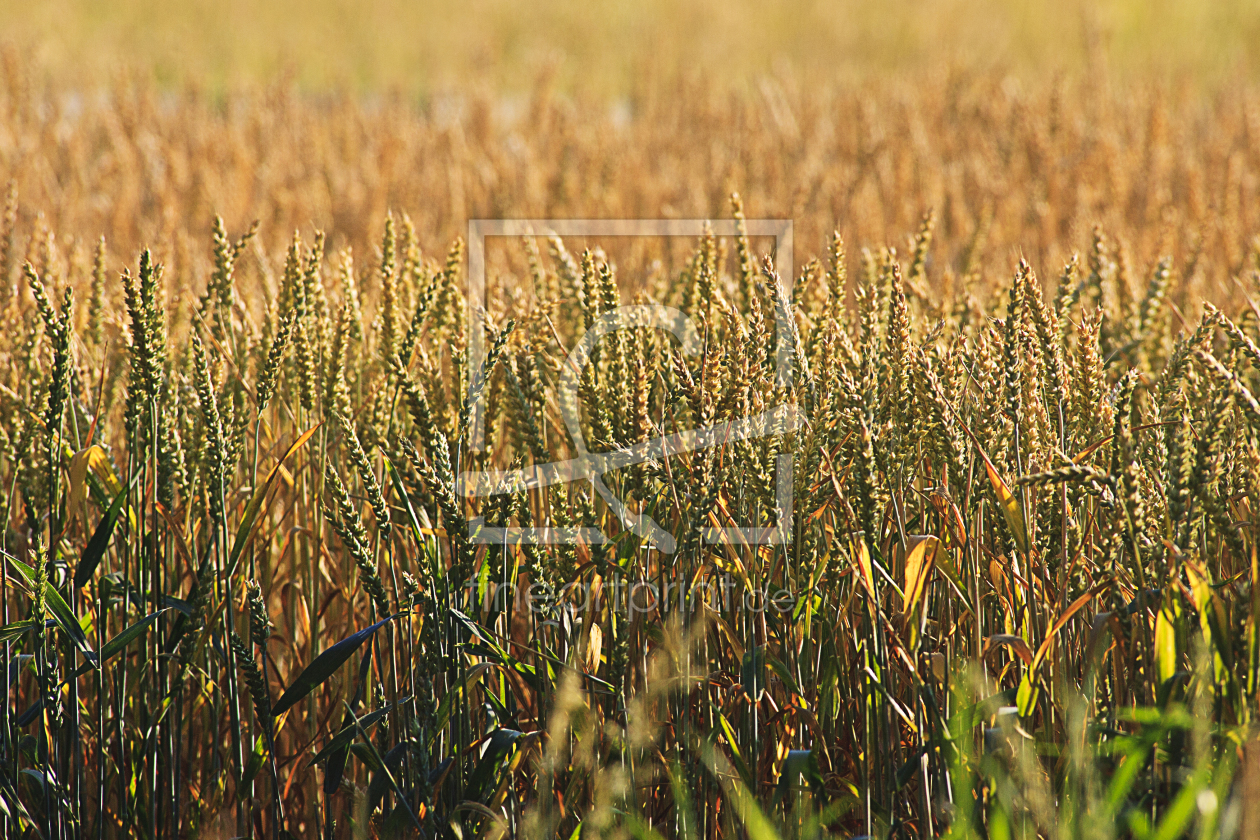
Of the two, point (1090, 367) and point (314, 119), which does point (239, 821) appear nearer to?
point (1090, 367)

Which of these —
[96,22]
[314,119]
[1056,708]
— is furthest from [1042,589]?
[96,22]

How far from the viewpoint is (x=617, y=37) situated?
8.16 m

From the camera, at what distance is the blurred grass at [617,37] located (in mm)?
6758

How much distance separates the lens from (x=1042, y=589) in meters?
0.97

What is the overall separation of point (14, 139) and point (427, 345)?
116 inches

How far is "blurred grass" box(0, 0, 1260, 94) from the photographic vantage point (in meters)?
6.76

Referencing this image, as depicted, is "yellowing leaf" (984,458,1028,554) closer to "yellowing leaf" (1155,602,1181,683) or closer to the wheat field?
the wheat field

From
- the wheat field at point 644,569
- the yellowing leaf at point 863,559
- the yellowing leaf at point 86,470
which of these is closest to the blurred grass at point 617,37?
the wheat field at point 644,569

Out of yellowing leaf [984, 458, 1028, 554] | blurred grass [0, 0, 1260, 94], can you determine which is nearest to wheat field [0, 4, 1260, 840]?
yellowing leaf [984, 458, 1028, 554]

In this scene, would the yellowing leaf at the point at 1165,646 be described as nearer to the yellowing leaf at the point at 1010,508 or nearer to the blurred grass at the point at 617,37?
the yellowing leaf at the point at 1010,508

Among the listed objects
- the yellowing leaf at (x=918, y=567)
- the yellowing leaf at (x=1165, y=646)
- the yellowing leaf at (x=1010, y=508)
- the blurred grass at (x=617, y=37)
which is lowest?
the yellowing leaf at (x=1165, y=646)

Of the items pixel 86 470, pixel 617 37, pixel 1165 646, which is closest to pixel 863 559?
pixel 1165 646

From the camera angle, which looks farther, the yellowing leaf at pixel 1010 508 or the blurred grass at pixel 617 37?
the blurred grass at pixel 617 37

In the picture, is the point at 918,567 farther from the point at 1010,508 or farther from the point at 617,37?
the point at 617,37
